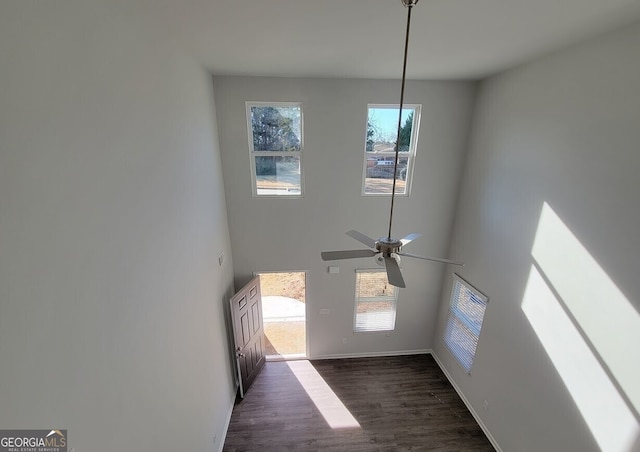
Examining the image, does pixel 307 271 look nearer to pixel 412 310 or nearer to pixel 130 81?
pixel 412 310

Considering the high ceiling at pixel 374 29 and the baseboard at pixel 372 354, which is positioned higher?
the high ceiling at pixel 374 29

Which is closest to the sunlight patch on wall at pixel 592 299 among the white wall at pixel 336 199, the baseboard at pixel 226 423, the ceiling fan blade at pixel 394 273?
the white wall at pixel 336 199

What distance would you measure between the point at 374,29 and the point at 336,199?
97.2 inches

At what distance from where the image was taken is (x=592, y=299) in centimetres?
245

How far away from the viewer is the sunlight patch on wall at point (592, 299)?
215cm

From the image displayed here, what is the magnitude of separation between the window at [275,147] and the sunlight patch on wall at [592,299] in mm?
3328

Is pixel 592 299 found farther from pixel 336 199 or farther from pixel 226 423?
pixel 226 423

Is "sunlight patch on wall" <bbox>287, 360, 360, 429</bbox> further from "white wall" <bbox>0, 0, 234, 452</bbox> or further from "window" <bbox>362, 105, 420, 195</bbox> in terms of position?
"window" <bbox>362, 105, 420, 195</bbox>

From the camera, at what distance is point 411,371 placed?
5.05 metres

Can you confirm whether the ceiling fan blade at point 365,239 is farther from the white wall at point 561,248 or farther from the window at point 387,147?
the window at point 387,147

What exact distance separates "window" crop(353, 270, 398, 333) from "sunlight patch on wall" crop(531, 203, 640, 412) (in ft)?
8.28

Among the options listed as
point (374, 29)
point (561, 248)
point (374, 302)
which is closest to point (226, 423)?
point (374, 302)

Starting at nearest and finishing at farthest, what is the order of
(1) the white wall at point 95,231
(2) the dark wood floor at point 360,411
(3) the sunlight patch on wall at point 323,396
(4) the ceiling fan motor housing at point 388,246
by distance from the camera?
1. (1) the white wall at point 95,231
2. (4) the ceiling fan motor housing at point 388,246
3. (2) the dark wood floor at point 360,411
4. (3) the sunlight patch on wall at point 323,396

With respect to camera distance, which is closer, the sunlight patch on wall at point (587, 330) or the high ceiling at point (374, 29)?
the high ceiling at point (374, 29)
